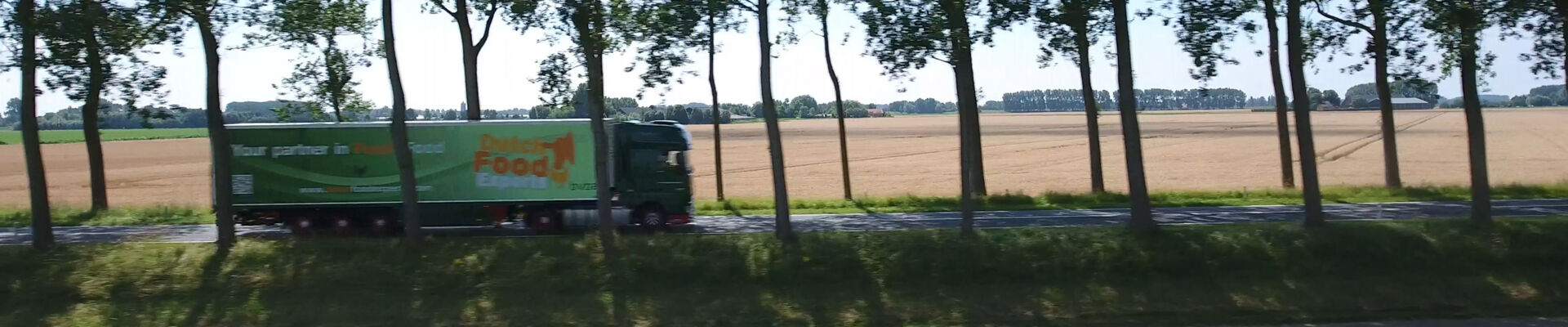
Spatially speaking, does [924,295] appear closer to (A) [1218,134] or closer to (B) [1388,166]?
(B) [1388,166]

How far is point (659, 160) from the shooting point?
22.9 metres

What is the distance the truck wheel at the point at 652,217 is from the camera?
22.6 m

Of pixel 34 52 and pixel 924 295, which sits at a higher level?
pixel 34 52

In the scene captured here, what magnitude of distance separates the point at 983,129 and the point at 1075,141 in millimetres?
26772

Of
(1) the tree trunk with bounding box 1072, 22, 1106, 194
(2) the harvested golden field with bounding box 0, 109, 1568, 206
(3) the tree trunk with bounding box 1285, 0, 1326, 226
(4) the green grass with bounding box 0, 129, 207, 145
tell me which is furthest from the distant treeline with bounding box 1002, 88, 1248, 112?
(3) the tree trunk with bounding box 1285, 0, 1326, 226

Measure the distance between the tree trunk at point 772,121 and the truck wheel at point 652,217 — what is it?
578 centimetres

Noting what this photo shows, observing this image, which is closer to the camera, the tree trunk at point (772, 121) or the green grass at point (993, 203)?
the tree trunk at point (772, 121)

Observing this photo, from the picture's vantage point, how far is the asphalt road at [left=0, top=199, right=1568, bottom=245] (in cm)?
2216

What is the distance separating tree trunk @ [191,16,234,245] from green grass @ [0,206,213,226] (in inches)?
384

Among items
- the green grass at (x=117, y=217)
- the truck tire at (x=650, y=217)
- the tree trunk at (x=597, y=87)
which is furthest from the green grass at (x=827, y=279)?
the green grass at (x=117, y=217)

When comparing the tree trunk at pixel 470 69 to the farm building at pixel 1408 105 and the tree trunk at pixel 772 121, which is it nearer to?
the tree trunk at pixel 772 121

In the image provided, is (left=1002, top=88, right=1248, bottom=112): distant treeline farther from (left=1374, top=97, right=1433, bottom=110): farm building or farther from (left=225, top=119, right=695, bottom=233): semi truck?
(left=225, top=119, right=695, bottom=233): semi truck

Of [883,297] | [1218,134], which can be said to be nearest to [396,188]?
[883,297]

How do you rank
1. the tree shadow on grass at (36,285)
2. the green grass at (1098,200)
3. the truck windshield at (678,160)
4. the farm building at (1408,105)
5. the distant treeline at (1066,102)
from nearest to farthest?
the tree shadow on grass at (36,285), the truck windshield at (678,160), the green grass at (1098,200), the farm building at (1408,105), the distant treeline at (1066,102)
